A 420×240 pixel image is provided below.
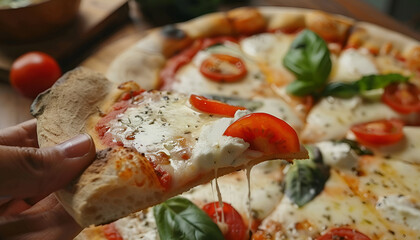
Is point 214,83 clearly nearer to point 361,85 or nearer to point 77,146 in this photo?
point 361,85

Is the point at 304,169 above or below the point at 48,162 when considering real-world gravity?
below

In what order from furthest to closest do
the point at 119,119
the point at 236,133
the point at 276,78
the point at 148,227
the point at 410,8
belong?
the point at 410,8 → the point at 276,78 → the point at 148,227 → the point at 119,119 → the point at 236,133

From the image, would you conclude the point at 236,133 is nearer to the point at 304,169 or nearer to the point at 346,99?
the point at 304,169

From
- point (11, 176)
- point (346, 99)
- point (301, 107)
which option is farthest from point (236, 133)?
point (346, 99)

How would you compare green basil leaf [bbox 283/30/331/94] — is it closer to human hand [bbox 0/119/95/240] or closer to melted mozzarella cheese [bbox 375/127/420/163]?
melted mozzarella cheese [bbox 375/127/420/163]

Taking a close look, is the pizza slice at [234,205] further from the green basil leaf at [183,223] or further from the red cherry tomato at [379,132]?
the red cherry tomato at [379,132]

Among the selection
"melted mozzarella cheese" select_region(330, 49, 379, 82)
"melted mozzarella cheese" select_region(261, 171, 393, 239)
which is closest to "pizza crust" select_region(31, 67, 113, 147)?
"melted mozzarella cheese" select_region(261, 171, 393, 239)
